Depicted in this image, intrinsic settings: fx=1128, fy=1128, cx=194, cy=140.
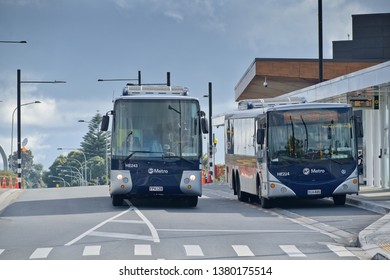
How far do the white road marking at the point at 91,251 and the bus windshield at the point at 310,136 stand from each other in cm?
1288

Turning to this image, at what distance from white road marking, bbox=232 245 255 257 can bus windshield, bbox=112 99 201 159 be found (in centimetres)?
1192

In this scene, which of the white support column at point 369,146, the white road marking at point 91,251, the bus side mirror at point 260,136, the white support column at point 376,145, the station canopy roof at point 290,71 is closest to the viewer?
the white road marking at point 91,251

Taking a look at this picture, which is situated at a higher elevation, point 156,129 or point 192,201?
point 156,129

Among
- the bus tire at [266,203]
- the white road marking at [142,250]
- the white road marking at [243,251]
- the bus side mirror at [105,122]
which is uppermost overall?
the bus side mirror at [105,122]

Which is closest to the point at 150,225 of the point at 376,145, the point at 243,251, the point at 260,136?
the point at 243,251

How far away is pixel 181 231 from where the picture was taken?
22625 mm

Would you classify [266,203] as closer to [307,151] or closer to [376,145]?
[307,151]

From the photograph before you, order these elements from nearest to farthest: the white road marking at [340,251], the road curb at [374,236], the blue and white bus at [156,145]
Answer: the road curb at [374,236] → the white road marking at [340,251] → the blue and white bus at [156,145]

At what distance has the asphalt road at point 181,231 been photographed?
59.3 feet

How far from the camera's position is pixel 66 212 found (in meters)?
29.9

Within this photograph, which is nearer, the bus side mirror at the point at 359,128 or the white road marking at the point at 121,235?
the white road marking at the point at 121,235

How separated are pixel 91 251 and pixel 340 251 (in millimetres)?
4112

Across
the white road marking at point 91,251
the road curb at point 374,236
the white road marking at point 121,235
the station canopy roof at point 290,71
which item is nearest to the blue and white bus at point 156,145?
the road curb at point 374,236

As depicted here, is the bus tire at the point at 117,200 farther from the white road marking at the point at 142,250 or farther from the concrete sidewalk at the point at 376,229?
the white road marking at the point at 142,250
